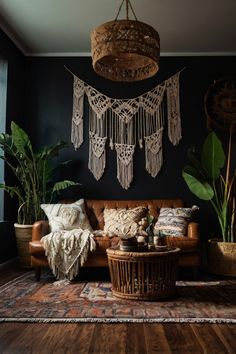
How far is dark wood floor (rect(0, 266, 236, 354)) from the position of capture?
1979mm

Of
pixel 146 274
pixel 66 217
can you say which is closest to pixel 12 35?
pixel 66 217

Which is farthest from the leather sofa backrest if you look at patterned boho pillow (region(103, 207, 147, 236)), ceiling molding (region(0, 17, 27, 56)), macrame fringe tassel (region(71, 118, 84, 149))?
ceiling molding (region(0, 17, 27, 56))

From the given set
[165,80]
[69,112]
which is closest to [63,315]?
[69,112]

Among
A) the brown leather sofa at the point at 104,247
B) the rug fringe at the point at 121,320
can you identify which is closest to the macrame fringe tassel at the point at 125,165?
the brown leather sofa at the point at 104,247

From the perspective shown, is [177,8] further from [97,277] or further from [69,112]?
[97,277]

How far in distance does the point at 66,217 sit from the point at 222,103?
255 cm

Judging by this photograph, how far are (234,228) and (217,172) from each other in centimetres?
64

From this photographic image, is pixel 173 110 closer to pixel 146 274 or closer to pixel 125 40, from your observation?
pixel 125 40

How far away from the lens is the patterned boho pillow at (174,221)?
12.8 ft

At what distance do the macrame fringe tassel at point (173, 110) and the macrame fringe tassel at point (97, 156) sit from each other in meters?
0.89

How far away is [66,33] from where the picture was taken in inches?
177

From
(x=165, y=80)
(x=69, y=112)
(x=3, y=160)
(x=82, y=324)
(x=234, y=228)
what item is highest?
(x=165, y=80)

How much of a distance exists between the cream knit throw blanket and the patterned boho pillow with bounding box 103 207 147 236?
443 mm

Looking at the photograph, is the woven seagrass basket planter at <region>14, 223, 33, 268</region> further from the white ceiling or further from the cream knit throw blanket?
the white ceiling
